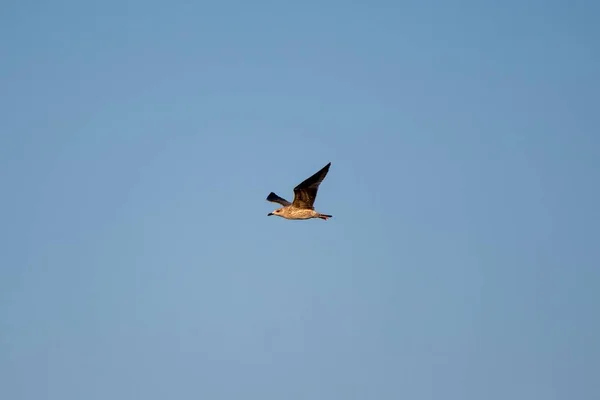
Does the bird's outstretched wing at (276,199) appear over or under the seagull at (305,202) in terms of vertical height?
over

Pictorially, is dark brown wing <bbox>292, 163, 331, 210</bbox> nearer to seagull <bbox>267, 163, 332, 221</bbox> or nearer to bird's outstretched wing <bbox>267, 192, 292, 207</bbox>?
seagull <bbox>267, 163, 332, 221</bbox>

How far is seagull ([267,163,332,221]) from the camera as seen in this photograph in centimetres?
4544

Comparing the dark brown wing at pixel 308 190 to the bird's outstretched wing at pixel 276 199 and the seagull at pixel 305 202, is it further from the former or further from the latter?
the bird's outstretched wing at pixel 276 199

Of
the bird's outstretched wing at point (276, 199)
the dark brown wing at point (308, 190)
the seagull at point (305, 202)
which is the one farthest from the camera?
the bird's outstretched wing at point (276, 199)

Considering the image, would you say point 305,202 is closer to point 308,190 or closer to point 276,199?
point 308,190

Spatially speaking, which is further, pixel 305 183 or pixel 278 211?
pixel 278 211

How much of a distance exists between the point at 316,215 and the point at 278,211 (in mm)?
2520

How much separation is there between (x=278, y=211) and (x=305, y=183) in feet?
13.9

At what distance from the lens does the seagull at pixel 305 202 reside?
4544 cm

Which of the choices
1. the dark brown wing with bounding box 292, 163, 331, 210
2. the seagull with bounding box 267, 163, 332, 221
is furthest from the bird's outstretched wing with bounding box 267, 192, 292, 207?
the dark brown wing with bounding box 292, 163, 331, 210

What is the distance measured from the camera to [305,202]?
4738cm

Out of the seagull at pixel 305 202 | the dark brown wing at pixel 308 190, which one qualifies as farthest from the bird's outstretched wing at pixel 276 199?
the dark brown wing at pixel 308 190

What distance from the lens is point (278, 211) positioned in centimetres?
4959

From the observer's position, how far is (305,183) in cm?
4578
